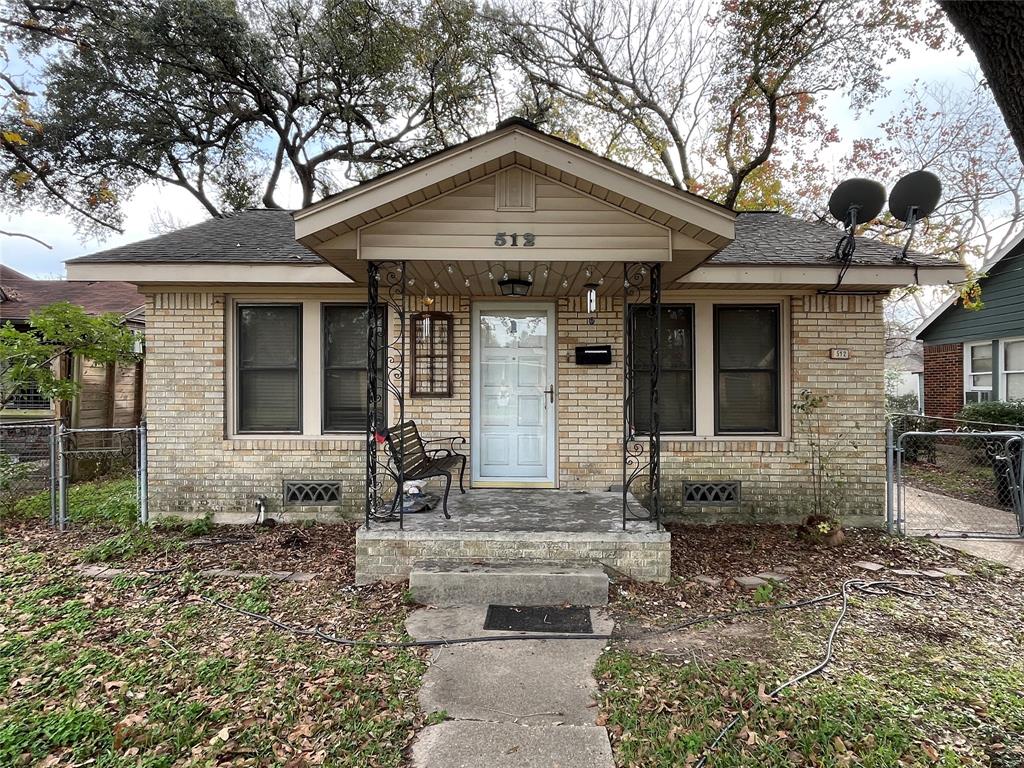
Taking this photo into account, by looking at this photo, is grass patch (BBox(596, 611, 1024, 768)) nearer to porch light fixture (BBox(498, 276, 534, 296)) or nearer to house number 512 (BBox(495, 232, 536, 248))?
house number 512 (BBox(495, 232, 536, 248))

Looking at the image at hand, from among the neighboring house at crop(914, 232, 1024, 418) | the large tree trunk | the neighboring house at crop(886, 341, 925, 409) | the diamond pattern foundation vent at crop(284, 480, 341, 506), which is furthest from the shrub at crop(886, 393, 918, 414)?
the diamond pattern foundation vent at crop(284, 480, 341, 506)

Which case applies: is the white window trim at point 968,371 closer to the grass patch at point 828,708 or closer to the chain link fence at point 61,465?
the grass patch at point 828,708

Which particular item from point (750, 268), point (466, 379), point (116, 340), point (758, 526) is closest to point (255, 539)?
point (466, 379)

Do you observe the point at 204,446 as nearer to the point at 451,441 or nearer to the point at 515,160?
the point at 451,441

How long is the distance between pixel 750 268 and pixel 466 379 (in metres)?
3.41

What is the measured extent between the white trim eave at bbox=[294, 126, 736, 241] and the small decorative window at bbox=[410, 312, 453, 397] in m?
2.07

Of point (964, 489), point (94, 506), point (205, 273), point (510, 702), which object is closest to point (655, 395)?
point (510, 702)

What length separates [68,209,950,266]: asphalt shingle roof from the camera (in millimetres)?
5434

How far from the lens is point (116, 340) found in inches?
315

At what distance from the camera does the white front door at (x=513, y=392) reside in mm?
5992

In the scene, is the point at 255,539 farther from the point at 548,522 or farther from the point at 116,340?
the point at 116,340

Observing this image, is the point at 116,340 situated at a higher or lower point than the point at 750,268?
lower

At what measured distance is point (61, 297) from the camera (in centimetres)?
1242

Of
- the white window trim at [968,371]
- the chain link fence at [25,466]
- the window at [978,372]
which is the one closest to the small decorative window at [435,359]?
the chain link fence at [25,466]
